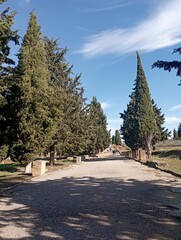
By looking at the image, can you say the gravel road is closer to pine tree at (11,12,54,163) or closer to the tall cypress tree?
pine tree at (11,12,54,163)

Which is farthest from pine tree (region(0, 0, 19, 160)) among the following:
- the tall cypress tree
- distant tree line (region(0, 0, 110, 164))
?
the tall cypress tree

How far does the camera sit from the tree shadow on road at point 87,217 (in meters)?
6.51

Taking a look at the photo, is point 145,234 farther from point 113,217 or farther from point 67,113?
point 67,113

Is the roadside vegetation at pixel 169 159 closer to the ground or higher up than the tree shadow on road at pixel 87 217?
higher up

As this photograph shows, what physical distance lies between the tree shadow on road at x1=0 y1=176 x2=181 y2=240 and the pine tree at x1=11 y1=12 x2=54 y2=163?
31.6 ft

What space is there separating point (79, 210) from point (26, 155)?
43.7 feet

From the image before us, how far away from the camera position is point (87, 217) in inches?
317

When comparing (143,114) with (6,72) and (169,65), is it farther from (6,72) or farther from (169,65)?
(169,65)

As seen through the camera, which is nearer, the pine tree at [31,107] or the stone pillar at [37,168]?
the stone pillar at [37,168]

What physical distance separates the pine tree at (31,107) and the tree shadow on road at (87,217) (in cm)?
964

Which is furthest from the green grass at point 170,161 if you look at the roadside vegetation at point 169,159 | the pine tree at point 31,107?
the pine tree at point 31,107

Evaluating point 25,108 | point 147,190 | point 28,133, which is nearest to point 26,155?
point 28,133

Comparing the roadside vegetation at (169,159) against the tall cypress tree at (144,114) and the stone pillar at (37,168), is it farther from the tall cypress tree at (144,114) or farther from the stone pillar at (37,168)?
the stone pillar at (37,168)

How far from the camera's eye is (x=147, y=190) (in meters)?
12.6
